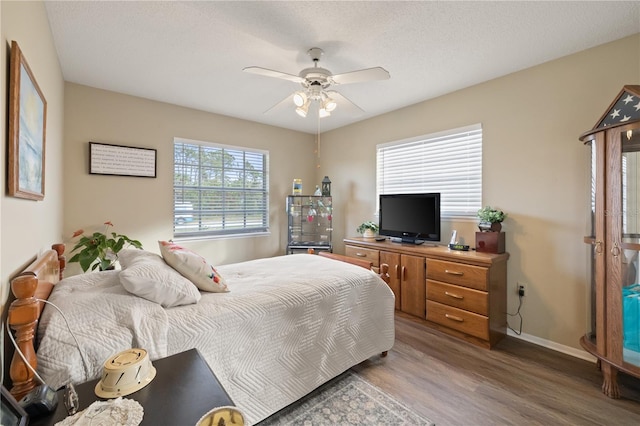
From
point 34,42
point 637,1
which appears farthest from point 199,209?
point 637,1

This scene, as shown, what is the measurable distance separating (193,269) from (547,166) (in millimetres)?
3041

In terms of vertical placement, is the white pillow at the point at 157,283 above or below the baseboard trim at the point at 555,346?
Answer: above

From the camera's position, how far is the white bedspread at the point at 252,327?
1.15m

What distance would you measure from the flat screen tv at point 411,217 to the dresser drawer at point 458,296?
56cm

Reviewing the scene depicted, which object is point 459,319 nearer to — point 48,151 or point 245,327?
point 245,327

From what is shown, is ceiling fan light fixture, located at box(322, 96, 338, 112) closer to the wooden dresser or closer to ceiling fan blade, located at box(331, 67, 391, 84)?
ceiling fan blade, located at box(331, 67, 391, 84)

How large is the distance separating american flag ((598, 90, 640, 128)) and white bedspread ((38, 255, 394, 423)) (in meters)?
2.01

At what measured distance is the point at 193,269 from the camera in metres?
1.72

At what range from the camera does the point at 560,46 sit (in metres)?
2.31

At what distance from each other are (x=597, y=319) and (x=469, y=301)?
85 cm

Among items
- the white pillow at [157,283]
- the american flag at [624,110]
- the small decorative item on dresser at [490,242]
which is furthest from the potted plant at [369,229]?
the white pillow at [157,283]

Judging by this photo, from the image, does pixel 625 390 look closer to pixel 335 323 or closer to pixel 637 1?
pixel 335 323

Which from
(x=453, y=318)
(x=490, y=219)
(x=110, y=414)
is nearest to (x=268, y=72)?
(x=110, y=414)

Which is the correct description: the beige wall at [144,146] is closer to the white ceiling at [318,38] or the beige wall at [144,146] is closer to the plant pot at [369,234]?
the white ceiling at [318,38]
